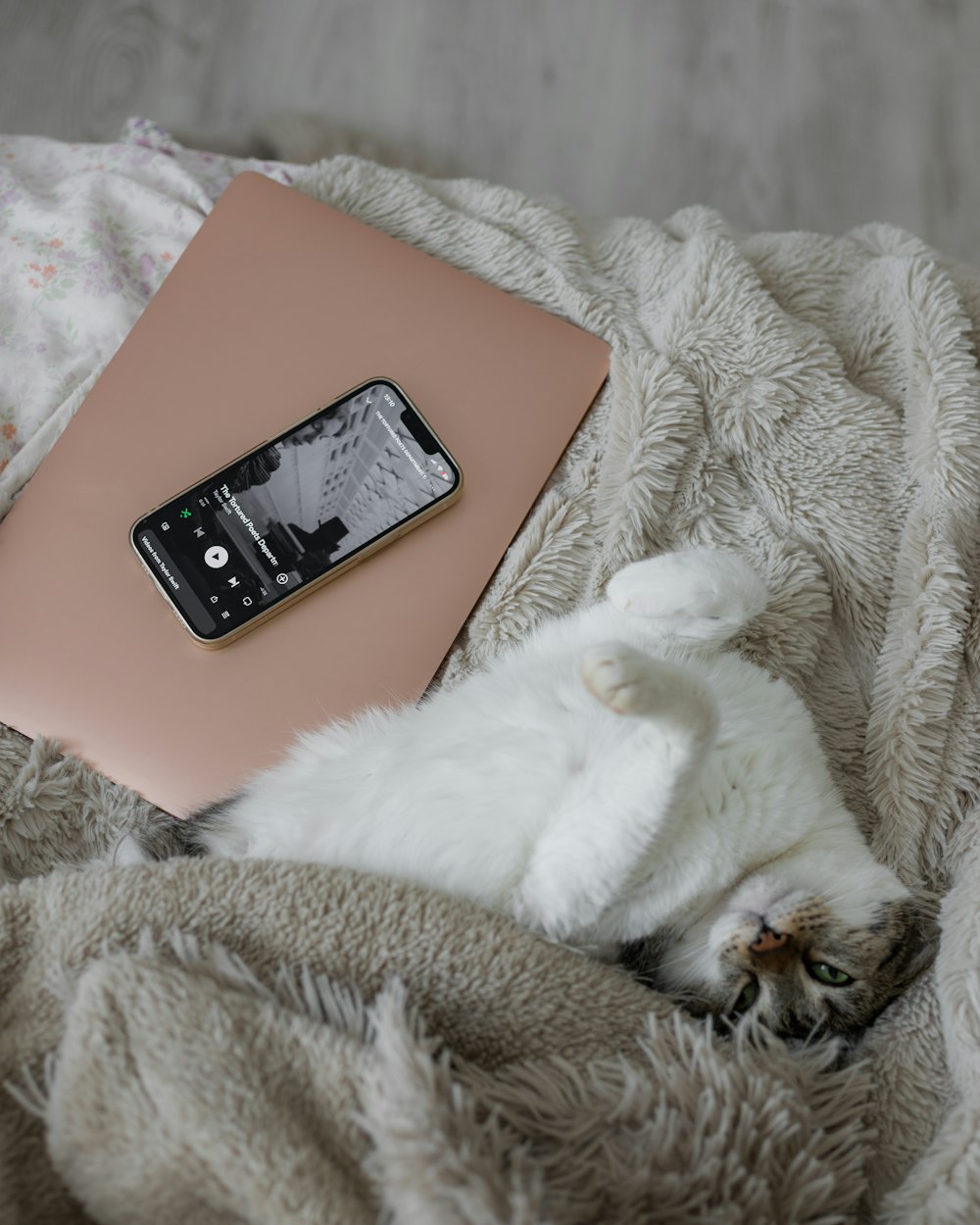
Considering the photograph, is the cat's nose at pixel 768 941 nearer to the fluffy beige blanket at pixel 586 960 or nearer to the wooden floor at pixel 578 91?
the fluffy beige blanket at pixel 586 960

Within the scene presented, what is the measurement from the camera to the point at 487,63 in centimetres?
165

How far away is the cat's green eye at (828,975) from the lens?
2.71ft

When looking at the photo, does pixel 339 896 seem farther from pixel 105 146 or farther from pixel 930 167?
pixel 930 167

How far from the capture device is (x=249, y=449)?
39.9 inches

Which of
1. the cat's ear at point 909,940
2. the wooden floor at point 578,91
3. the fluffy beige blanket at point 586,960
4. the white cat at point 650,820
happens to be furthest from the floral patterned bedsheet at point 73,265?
the cat's ear at point 909,940

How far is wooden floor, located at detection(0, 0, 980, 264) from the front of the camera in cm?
159

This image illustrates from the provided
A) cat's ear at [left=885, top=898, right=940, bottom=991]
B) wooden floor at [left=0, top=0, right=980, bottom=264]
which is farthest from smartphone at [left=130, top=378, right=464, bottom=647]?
wooden floor at [left=0, top=0, right=980, bottom=264]

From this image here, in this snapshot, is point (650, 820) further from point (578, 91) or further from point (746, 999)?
point (578, 91)

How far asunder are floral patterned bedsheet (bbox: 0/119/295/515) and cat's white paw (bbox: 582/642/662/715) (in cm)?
72

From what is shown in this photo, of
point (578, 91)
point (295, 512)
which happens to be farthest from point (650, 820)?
point (578, 91)

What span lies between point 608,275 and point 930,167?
0.90 metres

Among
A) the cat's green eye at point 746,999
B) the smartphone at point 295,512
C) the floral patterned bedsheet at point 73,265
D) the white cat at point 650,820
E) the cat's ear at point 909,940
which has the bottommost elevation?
the cat's ear at point 909,940

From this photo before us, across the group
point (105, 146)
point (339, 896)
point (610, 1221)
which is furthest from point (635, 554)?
point (105, 146)

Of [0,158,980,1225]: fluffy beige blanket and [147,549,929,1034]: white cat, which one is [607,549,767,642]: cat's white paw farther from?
[0,158,980,1225]: fluffy beige blanket
